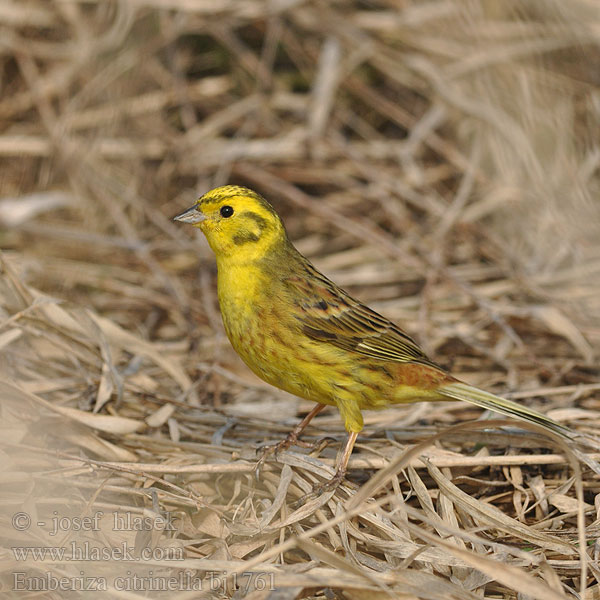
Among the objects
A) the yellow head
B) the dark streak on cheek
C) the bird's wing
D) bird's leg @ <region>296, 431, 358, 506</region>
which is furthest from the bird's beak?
bird's leg @ <region>296, 431, 358, 506</region>

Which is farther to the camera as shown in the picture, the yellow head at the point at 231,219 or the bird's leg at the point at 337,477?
the yellow head at the point at 231,219

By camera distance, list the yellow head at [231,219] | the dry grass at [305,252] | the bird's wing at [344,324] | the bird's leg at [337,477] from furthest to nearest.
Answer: the yellow head at [231,219] → the bird's wing at [344,324] → the bird's leg at [337,477] → the dry grass at [305,252]

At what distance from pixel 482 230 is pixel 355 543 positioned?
10.6 ft

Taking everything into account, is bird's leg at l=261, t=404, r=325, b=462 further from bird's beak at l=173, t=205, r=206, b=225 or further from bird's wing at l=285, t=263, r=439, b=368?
bird's beak at l=173, t=205, r=206, b=225

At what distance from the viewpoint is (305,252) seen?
570 cm

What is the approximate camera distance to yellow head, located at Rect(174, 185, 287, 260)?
344cm

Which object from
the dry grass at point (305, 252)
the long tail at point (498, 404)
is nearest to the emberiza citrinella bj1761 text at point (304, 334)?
the long tail at point (498, 404)

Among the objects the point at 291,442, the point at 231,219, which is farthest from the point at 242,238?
the point at 291,442

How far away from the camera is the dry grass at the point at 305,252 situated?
9.27 feet

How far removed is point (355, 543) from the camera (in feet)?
9.30

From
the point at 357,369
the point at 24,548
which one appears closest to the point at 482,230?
the point at 357,369

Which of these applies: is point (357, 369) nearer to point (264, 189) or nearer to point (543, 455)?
point (543, 455)

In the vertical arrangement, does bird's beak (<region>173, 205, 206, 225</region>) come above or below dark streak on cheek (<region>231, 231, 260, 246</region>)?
above

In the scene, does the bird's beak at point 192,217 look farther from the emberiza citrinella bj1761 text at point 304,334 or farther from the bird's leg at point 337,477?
the bird's leg at point 337,477
